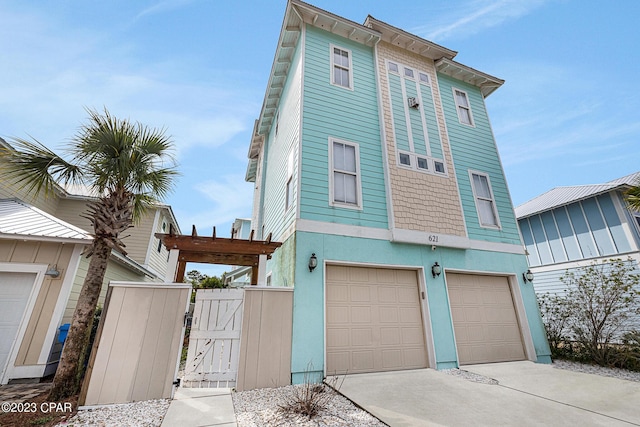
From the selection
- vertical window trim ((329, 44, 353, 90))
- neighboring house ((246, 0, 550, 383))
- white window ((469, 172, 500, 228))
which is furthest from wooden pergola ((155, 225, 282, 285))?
white window ((469, 172, 500, 228))

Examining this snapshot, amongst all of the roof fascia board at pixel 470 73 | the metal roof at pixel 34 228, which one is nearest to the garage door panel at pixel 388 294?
the metal roof at pixel 34 228

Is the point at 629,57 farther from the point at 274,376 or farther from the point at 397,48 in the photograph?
the point at 274,376

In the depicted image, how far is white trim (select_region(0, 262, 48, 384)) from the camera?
5441 millimetres

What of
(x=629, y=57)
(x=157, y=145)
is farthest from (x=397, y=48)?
(x=629, y=57)

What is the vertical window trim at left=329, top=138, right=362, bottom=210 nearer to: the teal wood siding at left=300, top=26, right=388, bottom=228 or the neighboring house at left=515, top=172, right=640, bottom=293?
the teal wood siding at left=300, top=26, right=388, bottom=228

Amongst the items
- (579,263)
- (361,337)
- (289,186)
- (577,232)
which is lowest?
(361,337)

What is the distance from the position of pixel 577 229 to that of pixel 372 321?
12.9m

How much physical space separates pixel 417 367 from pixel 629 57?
1432 centimetres

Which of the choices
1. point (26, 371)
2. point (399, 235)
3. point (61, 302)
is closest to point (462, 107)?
point (399, 235)

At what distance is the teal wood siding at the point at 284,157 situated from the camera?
7051 millimetres

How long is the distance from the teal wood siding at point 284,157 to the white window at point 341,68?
1.08 meters

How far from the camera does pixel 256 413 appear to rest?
3.61 meters

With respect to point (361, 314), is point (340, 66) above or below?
above

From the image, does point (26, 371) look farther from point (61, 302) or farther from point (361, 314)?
point (361, 314)
